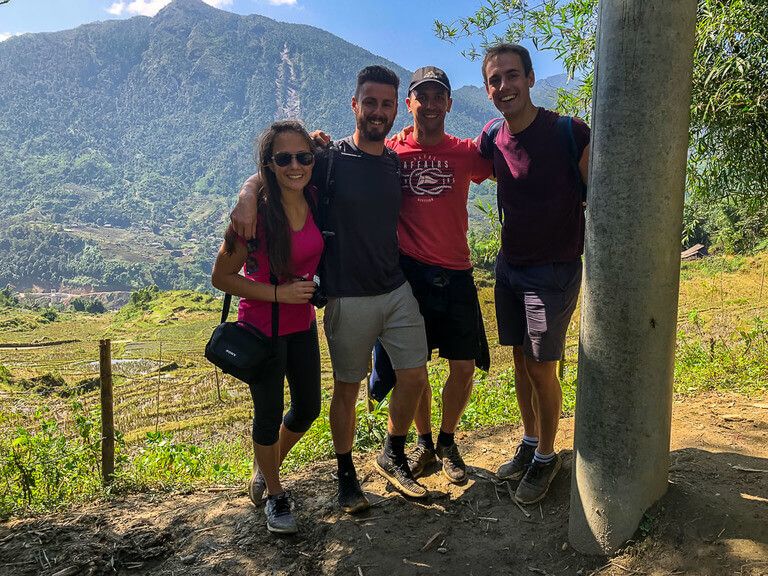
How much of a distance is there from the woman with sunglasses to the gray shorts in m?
0.15

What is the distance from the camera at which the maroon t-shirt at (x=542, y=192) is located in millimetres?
2787

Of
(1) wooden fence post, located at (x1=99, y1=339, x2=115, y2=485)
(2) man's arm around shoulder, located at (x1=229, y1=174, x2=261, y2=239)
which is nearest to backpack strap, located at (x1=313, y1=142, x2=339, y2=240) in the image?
(2) man's arm around shoulder, located at (x1=229, y1=174, x2=261, y2=239)

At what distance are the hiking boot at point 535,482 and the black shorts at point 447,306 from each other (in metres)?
0.67

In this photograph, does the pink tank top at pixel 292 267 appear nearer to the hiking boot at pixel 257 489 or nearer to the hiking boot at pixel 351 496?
the hiking boot at pixel 351 496

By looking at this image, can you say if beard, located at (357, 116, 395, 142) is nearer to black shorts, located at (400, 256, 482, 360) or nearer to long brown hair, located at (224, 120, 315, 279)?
long brown hair, located at (224, 120, 315, 279)

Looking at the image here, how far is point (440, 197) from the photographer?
310 centimetres

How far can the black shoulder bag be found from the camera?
9.16 ft

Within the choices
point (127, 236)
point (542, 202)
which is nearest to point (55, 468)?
point (542, 202)

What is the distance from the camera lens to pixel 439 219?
313 centimetres

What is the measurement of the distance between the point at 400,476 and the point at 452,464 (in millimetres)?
315

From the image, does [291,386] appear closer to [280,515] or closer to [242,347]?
[242,347]

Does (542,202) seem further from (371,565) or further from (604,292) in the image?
(371,565)

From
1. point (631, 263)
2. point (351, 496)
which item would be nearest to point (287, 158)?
point (631, 263)

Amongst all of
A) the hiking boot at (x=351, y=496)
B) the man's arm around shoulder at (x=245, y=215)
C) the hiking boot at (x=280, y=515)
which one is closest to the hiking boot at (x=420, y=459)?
the hiking boot at (x=351, y=496)
